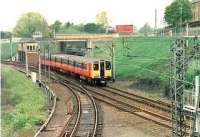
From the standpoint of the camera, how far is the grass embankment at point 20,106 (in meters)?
30.7

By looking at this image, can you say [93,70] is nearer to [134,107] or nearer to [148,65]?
[148,65]

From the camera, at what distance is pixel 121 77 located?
2287 inches

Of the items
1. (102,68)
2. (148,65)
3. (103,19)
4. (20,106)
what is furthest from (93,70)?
(103,19)

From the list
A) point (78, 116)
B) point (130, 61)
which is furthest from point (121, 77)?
point (78, 116)

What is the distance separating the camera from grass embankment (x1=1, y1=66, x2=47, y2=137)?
30.7 metres

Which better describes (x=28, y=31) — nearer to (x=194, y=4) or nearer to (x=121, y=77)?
(x=194, y=4)

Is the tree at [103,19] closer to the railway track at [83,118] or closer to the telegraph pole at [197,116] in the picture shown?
the railway track at [83,118]

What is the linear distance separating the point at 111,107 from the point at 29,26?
108740 millimetres

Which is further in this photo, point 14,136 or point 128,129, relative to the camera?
point 128,129

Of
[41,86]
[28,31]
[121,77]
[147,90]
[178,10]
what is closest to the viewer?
[147,90]

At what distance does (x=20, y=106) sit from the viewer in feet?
126

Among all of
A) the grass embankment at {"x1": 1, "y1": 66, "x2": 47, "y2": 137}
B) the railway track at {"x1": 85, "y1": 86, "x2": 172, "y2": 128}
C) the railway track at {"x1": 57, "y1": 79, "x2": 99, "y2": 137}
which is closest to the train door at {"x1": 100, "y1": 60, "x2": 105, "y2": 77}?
the railway track at {"x1": 85, "y1": 86, "x2": 172, "y2": 128}

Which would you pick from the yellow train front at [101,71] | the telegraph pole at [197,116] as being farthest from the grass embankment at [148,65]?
the telegraph pole at [197,116]

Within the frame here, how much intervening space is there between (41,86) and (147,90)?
39.0 ft
